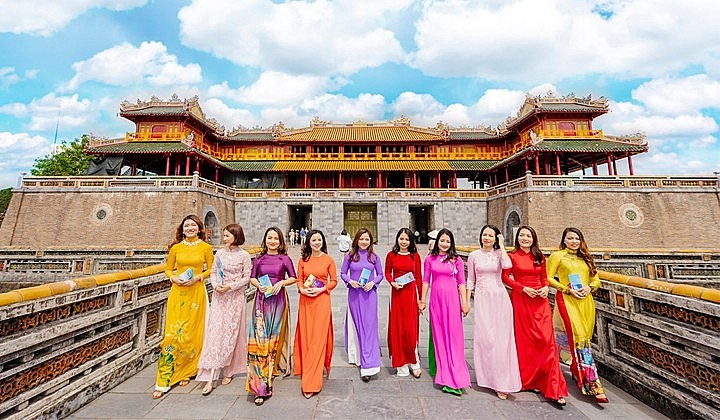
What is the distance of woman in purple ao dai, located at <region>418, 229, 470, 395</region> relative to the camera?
3453 millimetres

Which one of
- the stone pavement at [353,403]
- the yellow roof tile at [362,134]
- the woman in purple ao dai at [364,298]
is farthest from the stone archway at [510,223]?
the woman in purple ao dai at [364,298]

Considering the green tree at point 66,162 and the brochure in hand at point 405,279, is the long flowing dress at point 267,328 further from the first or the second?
the green tree at point 66,162

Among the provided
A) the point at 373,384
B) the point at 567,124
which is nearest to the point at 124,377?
the point at 373,384

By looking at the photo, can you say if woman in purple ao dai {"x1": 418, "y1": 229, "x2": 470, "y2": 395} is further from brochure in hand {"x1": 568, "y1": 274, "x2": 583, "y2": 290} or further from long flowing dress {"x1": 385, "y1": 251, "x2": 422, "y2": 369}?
brochure in hand {"x1": 568, "y1": 274, "x2": 583, "y2": 290}

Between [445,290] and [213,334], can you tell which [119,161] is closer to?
[213,334]

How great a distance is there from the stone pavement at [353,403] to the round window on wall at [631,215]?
58.5 feet

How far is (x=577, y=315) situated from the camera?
3.41 meters

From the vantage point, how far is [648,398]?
10.6ft

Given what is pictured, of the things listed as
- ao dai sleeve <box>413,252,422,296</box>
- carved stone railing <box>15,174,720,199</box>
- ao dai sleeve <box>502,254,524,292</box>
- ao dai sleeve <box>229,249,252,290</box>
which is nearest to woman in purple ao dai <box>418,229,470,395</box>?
ao dai sleeve <box>413,252,422,296</box>

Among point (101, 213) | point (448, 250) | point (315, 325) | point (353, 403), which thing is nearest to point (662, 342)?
point (448, 250)

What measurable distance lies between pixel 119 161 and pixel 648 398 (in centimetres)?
2684

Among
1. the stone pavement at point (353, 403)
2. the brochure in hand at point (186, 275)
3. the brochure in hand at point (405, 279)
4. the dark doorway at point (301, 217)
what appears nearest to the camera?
the stone pavement at point (353, 403)

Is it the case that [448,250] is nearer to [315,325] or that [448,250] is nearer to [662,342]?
[315,325]

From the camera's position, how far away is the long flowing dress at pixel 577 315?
10.8 ft
